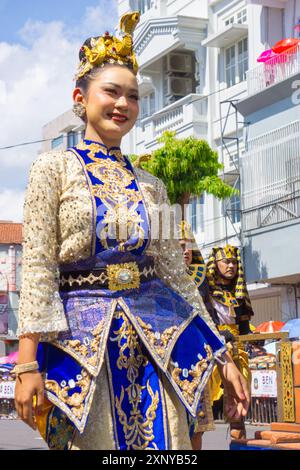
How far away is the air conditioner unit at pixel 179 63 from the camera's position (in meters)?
33.6

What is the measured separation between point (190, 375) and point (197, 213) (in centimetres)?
2809

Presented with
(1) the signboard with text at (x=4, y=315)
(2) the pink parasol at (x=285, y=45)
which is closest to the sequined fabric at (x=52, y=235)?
(2) the pink parasol at (x=285, y=45)

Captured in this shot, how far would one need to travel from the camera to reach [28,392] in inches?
147

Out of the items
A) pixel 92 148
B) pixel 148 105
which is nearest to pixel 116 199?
pixel 92 148

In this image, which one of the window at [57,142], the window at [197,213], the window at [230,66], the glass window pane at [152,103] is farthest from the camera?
the window at [57,142]

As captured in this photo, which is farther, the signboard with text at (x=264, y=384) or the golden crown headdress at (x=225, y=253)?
the signboard with text at (x=264, y=384)

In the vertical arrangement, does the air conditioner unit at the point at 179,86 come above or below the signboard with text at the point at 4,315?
above

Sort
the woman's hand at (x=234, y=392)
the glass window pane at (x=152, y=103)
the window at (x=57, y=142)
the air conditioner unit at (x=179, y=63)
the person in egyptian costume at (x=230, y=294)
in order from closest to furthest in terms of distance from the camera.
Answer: the woman's hand at (x=234, y=392) < the person in egyptian costume at (x=230, y=294) < the air conditioner unit at (x=179, y=63) < the glass window pane at (x=152, y=103) < the window at (x=57, y=142)

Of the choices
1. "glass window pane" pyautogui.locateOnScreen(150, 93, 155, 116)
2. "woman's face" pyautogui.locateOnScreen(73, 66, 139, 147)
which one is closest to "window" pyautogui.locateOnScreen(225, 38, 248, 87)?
"glass window pane" pyautogui.locateOnScreen(150, 93, 155, 116)

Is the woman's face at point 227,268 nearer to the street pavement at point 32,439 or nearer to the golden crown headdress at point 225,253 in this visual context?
the golden crown headdress at point 225,253

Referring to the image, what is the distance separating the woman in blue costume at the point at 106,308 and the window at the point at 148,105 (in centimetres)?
3191

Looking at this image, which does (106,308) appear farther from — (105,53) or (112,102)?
(105,53)
